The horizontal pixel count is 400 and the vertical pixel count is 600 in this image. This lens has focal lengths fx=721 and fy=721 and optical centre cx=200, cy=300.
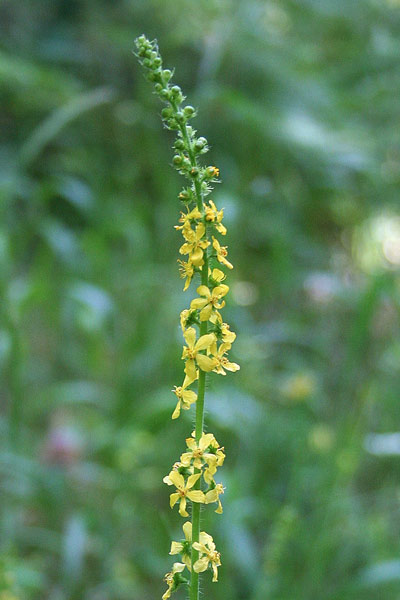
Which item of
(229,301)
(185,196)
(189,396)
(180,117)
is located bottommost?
(189,396)

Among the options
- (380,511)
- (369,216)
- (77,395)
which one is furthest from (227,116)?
(380,511)

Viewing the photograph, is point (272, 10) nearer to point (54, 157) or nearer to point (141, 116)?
point (141, 116)

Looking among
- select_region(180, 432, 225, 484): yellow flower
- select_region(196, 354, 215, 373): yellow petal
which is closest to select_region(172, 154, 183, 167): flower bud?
select_region(196, 354, 215, 373): yellow petal

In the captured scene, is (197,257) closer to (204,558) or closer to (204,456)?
(204,456)

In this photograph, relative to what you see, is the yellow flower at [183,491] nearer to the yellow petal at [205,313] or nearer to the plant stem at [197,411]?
the plant stem at [197,411]

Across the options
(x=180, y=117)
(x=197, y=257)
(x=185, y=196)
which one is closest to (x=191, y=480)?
(x=197, y=257)

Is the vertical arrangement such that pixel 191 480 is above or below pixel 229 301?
below

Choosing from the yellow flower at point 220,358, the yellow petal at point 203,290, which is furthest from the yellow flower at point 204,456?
the yellow petal at point 203,290
